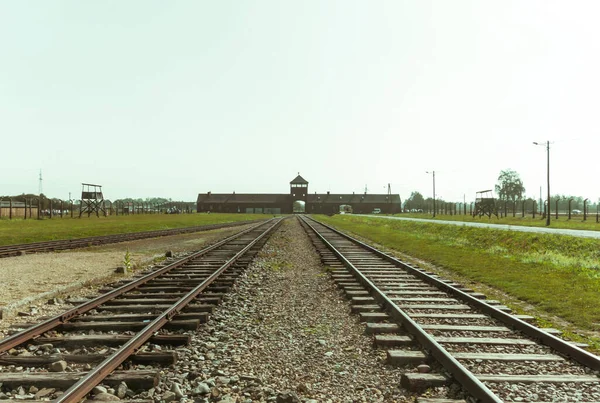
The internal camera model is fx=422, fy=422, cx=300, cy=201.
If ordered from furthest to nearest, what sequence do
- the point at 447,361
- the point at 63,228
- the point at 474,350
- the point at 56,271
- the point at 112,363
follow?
the point at 63,228, the point at 56,271, the point at 474,350, the point at 447,361, the point at 112,363

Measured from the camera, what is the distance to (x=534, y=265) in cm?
1342

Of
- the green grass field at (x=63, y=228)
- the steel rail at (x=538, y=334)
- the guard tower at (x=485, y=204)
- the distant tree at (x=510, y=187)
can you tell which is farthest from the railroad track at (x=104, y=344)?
the distant tree at (x=510, y=187)

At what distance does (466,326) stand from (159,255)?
40.3 feet

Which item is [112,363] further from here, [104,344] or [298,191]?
[298,191]

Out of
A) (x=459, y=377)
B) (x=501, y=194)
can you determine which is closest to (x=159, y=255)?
(x=459, y=377)

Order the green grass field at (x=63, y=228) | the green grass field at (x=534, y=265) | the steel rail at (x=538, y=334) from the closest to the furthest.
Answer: the steel rail at (x=538, y=334) → the green grass field at (x=534, y=265) → the green grass field at (x=63, y=228)

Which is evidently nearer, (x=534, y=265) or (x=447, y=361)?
(x=447, y=361)

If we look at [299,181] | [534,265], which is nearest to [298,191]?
[299,181]

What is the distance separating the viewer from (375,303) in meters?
7.68

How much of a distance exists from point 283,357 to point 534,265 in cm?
1137

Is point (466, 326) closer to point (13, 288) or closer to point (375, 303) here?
point (375, 303)

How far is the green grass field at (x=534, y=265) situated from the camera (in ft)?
26.5

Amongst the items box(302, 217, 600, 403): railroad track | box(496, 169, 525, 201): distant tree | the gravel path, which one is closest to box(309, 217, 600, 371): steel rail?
box(302, 217, 600, 403): railroad track

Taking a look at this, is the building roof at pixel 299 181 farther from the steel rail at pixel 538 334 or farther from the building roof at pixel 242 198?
the steel rail at pixel 538 334
